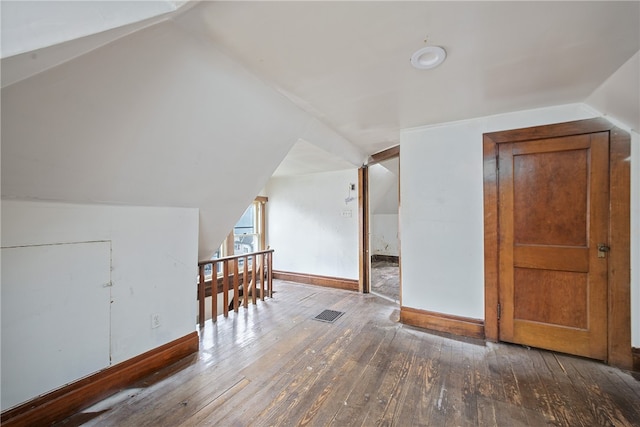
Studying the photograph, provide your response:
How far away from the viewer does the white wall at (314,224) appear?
4.25 m

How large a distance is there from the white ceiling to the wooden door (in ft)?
1.65

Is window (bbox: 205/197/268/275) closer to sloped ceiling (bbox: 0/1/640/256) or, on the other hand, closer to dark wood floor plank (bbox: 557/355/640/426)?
sloped ceiling (bbox: 0/1/640/256)

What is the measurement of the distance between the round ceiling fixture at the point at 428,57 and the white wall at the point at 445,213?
1198 mm

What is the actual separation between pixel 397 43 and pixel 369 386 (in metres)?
2.15

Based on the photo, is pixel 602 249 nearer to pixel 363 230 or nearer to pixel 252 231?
pixel 363 230

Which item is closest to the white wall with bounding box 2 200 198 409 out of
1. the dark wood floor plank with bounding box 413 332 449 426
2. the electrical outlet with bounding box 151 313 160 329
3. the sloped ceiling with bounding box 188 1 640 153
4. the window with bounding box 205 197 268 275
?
the electrical outlet with bounding box 151 313 160 329

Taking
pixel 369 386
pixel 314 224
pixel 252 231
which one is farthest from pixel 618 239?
pixel 252 231

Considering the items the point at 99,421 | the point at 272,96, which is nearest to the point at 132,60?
the point at 272,96

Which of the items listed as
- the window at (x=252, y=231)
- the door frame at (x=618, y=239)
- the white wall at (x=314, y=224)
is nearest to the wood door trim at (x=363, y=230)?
the white wall at (x=314, y=224)

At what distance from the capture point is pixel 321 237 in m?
4.53

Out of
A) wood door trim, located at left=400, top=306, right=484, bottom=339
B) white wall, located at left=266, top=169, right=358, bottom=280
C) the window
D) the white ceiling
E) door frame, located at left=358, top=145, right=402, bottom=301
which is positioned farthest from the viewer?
the window

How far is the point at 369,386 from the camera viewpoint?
1792 millimetres

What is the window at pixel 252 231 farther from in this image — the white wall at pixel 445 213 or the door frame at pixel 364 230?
the white wall at pixel 445 213

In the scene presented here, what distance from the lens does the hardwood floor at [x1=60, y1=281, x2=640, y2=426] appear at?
4.96ft
